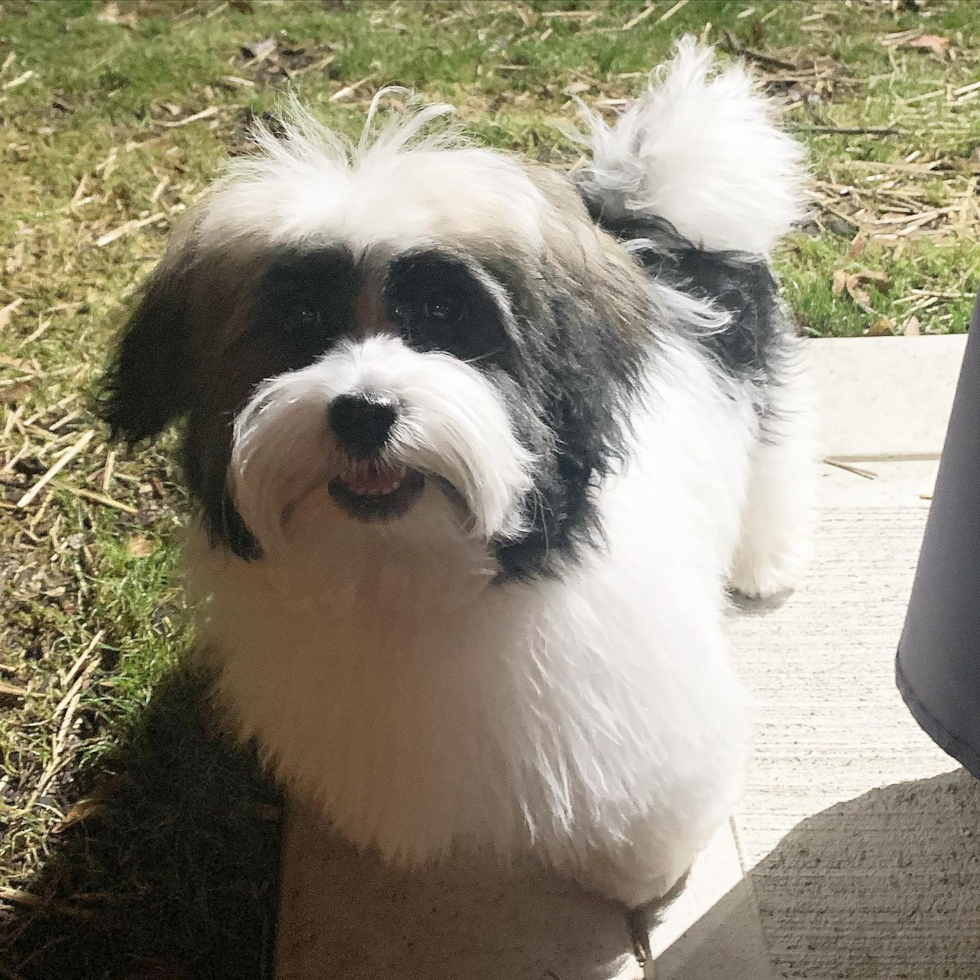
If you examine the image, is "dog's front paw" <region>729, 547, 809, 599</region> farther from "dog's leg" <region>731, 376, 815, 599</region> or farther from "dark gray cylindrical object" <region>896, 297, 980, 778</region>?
"dark gray cylindrical object" <region>896, 297, 980, 778</region>

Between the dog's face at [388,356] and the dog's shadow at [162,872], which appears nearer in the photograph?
the dog's face at [388,356]

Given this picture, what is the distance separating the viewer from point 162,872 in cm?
156

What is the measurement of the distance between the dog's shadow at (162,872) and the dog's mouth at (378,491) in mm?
855

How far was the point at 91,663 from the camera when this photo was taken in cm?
182

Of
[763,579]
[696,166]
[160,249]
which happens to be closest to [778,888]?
[763,579]

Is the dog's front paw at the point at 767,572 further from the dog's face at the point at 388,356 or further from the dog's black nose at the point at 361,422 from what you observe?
the dog's black nose at the point at 361,422

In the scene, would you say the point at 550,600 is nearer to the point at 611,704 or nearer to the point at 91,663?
the point at 611,704

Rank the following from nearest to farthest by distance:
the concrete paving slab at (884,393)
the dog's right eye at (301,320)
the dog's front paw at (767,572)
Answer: the dog's right eye at (301,320) < the dog's front paw at (767,572) < the concrete paving slab at (884,393)

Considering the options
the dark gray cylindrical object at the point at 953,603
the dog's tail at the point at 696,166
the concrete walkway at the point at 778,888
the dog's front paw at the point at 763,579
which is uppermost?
the dog's tail at the point at 696,166

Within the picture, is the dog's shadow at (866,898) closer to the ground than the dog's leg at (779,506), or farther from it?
closer to the ground

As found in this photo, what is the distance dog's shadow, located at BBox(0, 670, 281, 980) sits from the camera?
147 cm

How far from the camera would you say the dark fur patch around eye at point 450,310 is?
947mm

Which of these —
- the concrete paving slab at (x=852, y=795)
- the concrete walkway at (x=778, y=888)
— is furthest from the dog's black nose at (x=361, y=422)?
the concrete paving slab at (x=852, y=795)

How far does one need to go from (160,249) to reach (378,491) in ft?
6.52
